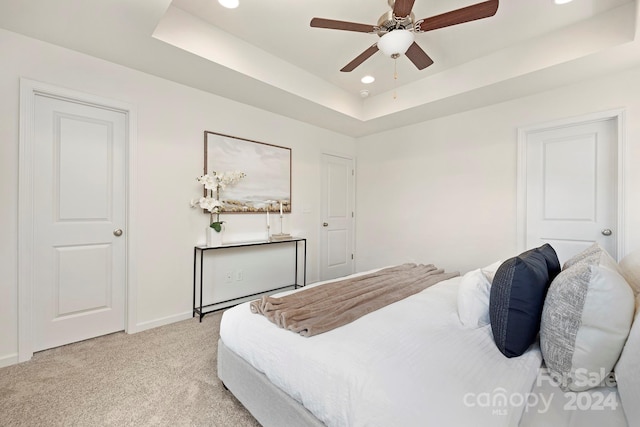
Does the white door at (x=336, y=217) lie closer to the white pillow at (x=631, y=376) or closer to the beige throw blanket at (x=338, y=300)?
the beige throw blanket at (x=338, y=300)

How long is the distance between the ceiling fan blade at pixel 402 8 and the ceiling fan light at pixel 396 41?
10cm

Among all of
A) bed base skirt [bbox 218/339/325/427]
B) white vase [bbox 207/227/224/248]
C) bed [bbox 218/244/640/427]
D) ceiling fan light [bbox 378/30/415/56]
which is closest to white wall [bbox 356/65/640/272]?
ceiling fan light [bbox 378/30/415/56]

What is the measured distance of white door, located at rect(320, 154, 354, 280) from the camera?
439cm

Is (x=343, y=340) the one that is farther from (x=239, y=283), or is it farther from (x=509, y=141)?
(x=509, y=141)

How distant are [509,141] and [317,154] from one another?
244cm

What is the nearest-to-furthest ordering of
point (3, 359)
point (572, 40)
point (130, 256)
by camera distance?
1. point (3, 359)
2. point (572, 40)
3. point (130, 256)

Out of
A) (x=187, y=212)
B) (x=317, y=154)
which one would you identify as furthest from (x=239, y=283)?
(x=317, y=154)

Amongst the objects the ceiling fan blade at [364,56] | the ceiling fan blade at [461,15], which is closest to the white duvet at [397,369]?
the ceiling fan blade at [461,15]

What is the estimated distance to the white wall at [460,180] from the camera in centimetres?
268

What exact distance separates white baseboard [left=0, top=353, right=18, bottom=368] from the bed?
6.02 ft

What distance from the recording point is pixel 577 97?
9.26 ft

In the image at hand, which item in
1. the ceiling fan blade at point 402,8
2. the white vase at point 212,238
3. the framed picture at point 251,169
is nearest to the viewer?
the ceiling fan blade at point 402,8

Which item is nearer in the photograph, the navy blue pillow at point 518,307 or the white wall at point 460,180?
the navy blue pillow at point 518,307

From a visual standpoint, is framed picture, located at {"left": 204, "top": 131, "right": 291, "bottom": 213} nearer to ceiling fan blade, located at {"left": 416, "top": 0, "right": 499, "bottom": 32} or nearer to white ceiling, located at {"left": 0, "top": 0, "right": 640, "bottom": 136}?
white ceiling, located at {"left": 0, "top": 0, "right": 640, "bottom": 136}
